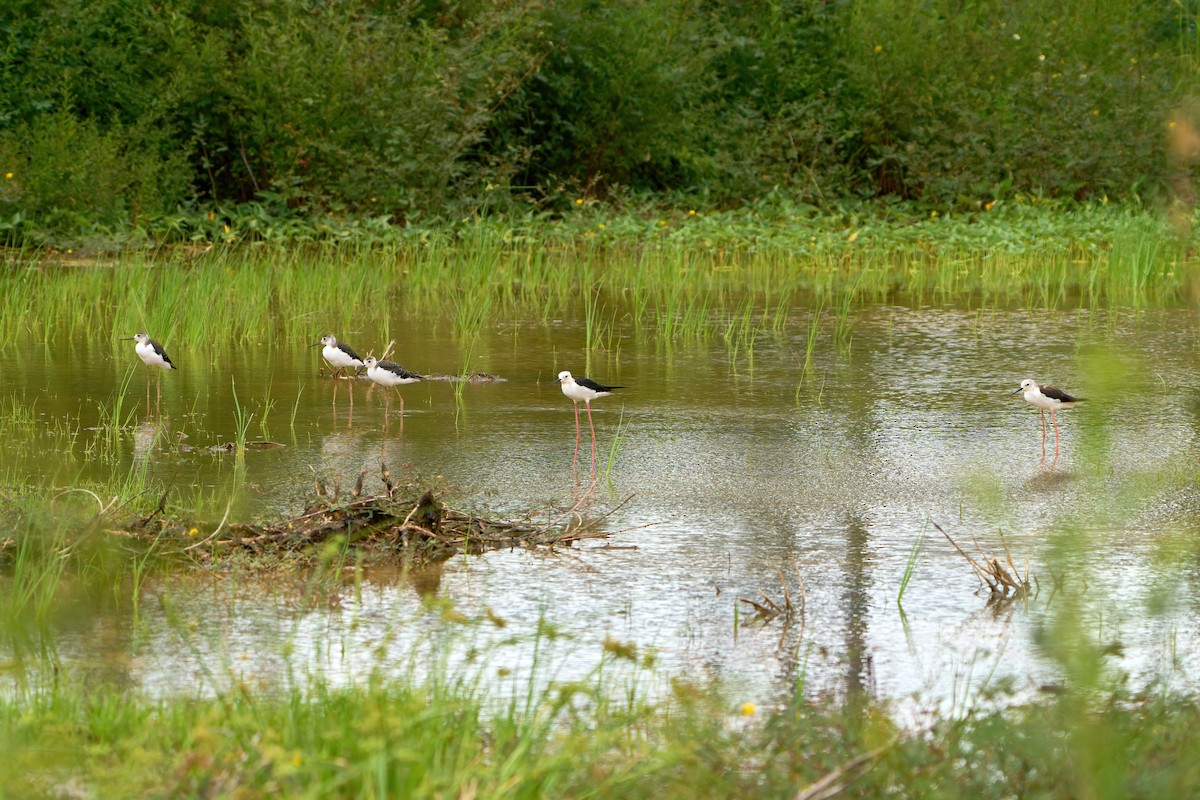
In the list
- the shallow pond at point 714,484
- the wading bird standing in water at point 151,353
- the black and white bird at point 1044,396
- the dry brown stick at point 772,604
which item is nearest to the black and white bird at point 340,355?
the shallow pond at point 714,484

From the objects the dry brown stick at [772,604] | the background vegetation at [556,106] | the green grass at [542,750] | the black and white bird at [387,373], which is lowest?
the dry brown stick at [772,604]

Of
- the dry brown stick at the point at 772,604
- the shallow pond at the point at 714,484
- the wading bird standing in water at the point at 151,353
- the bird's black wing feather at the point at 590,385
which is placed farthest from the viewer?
the wading bird standing in water at the point at 151,353

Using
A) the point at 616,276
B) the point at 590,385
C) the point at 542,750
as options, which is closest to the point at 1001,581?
the point at 542,750

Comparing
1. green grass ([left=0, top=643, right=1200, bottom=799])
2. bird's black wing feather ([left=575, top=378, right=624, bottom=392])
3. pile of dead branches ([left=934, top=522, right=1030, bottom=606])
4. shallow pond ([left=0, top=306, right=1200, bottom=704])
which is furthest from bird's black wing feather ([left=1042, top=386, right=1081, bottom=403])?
green grass ([left=0, top=643, right=1200, bottom=799])

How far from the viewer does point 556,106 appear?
19797 millimetres

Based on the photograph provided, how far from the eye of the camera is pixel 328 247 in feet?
46.1

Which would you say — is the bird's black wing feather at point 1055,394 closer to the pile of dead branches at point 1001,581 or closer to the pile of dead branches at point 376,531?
the pile of dead branches at point 1001,581

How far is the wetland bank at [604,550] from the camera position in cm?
355

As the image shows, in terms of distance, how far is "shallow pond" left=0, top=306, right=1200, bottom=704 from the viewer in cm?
474

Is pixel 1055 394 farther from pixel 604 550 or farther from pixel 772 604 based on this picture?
pixel 772 604

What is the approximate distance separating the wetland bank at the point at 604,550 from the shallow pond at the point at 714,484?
0.9 inches

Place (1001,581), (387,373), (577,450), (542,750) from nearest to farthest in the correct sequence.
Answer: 1. (542,750)
2. (1001,581)
3. (577,450)
4. (387,373)

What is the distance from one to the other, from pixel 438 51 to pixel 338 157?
204 centimetres

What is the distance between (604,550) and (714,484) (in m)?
1.12
